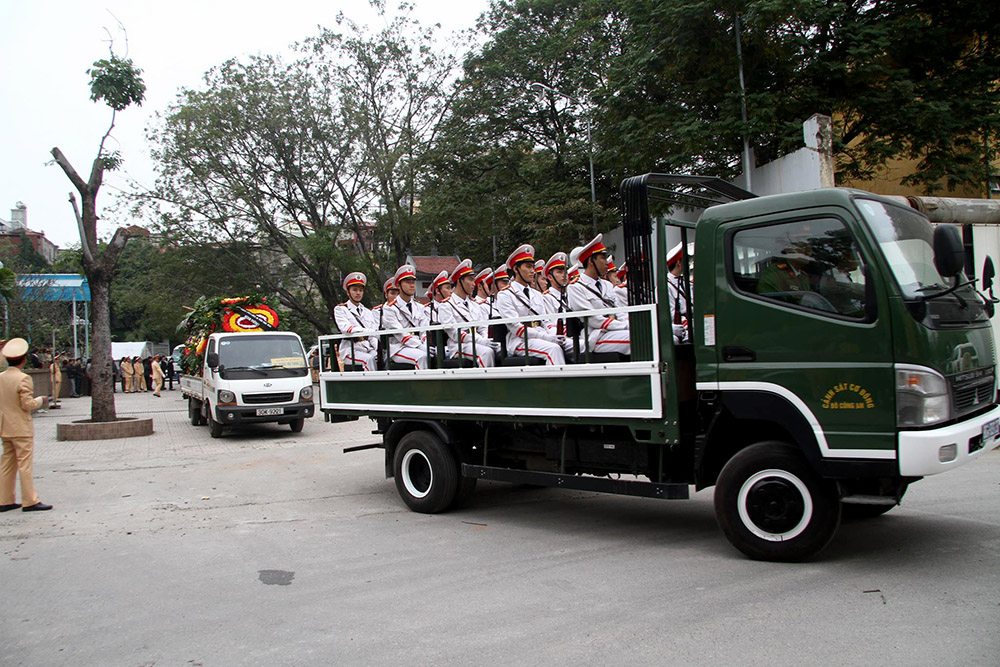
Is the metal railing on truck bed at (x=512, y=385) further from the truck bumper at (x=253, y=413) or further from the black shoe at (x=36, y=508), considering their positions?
the truck bumper at (x=253, y=413)

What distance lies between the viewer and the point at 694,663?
364 cm

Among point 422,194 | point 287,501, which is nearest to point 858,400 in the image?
point 287,501

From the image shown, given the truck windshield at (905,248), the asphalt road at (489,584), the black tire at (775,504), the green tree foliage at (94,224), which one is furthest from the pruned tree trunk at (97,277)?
the truck windshield at (905,248)

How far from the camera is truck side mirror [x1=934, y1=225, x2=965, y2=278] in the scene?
4.52 metres

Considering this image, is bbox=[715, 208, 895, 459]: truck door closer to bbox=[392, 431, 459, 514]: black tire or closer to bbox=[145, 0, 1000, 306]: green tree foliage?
bbox=[392, 431, 459, 514]: black tire

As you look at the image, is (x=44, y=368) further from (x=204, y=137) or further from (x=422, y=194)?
(x=422, y=194)

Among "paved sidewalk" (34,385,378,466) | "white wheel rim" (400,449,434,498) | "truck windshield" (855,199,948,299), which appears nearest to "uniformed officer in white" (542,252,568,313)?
"white wheel rim" (400,449,434,498)

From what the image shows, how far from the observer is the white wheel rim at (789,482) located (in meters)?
4.97

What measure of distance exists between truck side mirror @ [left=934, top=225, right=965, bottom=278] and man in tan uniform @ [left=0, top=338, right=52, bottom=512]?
7.99 meters

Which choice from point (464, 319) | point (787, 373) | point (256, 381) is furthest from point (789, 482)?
point (256, 381)

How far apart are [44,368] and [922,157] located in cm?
2791

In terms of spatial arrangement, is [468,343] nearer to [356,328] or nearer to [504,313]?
[504,313]

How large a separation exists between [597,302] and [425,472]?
8.07ft

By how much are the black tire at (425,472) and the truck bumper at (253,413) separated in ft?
24.9
